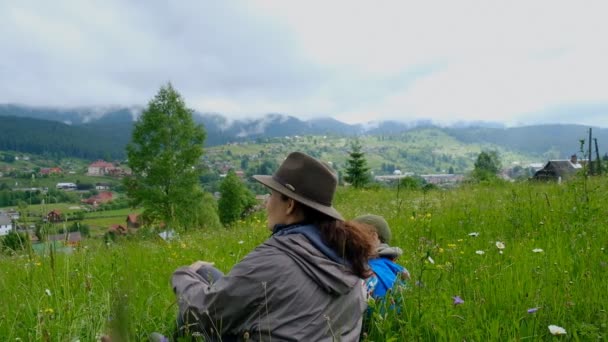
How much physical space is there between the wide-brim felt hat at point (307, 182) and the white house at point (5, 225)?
147 centimetres

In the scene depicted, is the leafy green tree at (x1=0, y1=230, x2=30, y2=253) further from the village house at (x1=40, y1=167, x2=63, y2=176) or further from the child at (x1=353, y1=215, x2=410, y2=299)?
the child at (x1=353, y1=215, x2=410, y2=299)

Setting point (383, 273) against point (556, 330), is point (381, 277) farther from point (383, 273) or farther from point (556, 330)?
point (556, 330)

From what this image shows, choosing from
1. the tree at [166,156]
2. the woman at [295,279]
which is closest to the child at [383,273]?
the woman at [295,279]

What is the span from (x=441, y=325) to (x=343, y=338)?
0.59 m

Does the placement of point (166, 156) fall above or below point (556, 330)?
below

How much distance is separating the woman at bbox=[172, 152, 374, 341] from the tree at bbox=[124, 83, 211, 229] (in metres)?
30.3

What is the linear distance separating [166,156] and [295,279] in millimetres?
32523

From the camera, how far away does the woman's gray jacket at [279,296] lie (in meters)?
2.68

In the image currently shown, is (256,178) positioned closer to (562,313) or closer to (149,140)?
(562,313)

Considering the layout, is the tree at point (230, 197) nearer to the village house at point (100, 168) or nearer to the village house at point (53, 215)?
the village house at point (100, 168)

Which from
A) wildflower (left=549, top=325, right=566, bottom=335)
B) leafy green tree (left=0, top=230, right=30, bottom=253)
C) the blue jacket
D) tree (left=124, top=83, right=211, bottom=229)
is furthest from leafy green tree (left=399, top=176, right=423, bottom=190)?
tree (left=124, top=83, right=211, bottom=229)

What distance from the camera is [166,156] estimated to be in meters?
33.8

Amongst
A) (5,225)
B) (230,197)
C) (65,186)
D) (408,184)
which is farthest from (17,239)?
(230,197)

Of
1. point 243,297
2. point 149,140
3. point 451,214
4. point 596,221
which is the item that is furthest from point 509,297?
point 149,140
